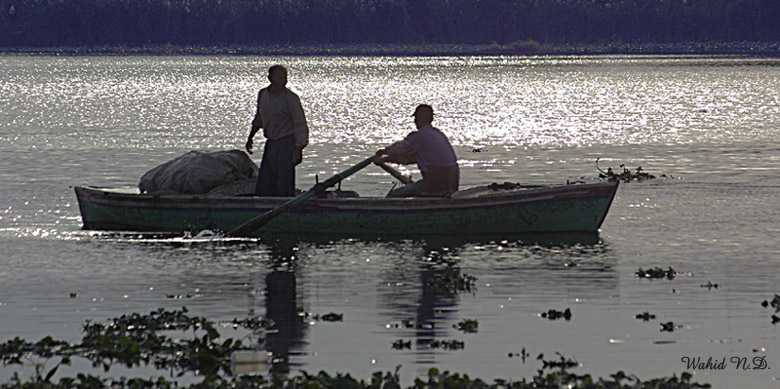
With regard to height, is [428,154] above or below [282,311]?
above

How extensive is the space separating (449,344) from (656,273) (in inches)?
201

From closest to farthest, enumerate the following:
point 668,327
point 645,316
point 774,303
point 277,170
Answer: point 668,327, point 645,316, point 774,303, point 277,170

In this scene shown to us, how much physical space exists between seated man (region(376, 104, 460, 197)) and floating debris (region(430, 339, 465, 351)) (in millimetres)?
6402

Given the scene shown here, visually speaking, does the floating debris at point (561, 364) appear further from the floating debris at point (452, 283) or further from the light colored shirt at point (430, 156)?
the light colored shirt at point (430, 156)

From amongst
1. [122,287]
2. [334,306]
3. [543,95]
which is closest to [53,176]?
[122,287]

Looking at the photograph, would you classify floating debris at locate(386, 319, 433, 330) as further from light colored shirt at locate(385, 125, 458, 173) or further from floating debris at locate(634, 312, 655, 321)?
light colored shirt at locate(385, 125, 458, 173)

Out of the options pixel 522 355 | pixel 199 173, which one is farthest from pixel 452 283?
pixel 199 173

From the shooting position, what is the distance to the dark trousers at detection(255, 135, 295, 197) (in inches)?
786

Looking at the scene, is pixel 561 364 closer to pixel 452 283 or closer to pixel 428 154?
pixel 452 283

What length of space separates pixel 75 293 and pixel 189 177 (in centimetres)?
553

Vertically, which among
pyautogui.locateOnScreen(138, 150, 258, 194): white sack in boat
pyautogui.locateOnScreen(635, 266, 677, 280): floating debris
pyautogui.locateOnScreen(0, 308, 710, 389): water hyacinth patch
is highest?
pyautogui.locateOnScreen(138, 150, 258, 194): white sack in boat

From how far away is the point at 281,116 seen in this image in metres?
19.7

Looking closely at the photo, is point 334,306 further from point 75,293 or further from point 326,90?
point 326,90

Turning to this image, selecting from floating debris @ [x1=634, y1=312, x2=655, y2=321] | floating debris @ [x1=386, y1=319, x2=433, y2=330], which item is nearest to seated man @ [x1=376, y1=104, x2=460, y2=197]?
floating debris @ [x1=386, y1=319, x2=433, y2=330]
